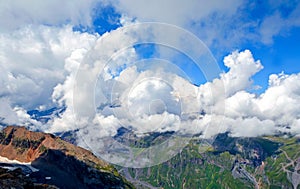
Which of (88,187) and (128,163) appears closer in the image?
(128,163)

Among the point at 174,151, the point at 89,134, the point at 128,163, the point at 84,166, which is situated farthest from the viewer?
the point at 84,166

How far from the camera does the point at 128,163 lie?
1825 centimetres

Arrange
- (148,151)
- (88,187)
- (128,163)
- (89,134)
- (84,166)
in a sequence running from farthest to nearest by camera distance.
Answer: (84,166) < (88,187) < (128,163) < (148,151) < (89,134)

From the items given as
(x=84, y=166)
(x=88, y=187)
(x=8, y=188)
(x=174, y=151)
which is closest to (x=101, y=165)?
(x=84, y=166)

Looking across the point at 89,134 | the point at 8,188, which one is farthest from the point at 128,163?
the point at 8,188

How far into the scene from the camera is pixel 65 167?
19762 centimetres

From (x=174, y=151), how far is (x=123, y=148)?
380cm

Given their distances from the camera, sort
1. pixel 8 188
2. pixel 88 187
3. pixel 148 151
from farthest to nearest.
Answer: pixel 88 187 → pixel 8 188 → pixel 148 151

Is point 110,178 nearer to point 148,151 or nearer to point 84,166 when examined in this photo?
point 84,166

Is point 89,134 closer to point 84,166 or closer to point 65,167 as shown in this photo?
point 84,166

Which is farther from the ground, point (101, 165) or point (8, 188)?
point (101, 165)

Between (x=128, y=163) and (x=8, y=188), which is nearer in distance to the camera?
(x=128, y=163)

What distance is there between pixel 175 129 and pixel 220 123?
3.22 meters

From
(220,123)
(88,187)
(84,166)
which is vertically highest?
(84,166)
